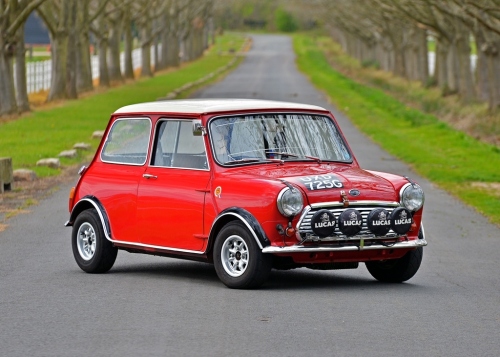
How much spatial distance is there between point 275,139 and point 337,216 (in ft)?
4.46

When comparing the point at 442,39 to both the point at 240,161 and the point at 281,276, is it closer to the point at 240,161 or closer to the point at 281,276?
the point at 281,276

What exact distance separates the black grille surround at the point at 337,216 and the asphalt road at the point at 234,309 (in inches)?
18.6

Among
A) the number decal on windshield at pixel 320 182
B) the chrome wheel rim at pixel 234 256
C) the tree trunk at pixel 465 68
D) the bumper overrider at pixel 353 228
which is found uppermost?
the number decal on windshield at pixel 320 182

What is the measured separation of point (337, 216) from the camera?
9992mm

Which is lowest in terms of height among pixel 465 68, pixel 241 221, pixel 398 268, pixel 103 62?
pixel 103 62

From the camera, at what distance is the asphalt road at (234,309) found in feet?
25.3

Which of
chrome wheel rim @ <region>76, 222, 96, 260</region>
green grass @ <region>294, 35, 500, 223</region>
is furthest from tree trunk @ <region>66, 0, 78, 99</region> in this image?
chrome wheel rim @ <region>76, 222, 96, 260</region>

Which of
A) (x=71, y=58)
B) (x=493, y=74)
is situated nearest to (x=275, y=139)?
(x=493, y=74)

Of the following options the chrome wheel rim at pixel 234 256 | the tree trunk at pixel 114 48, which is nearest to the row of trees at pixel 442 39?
the tree trunk at pixel 114 48

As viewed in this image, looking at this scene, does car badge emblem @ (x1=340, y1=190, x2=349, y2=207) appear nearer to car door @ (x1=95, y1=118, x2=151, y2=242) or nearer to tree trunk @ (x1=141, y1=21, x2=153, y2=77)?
car door @ (x1=95, y1=118, x2=151, y2=242)

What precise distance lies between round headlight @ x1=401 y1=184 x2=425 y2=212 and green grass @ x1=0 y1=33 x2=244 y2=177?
43.7 feet

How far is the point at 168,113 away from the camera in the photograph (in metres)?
11.2

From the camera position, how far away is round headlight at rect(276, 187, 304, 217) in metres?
9.78

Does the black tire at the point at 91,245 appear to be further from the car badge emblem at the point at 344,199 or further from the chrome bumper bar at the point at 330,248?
the car badge emblem at the point at 344,199
